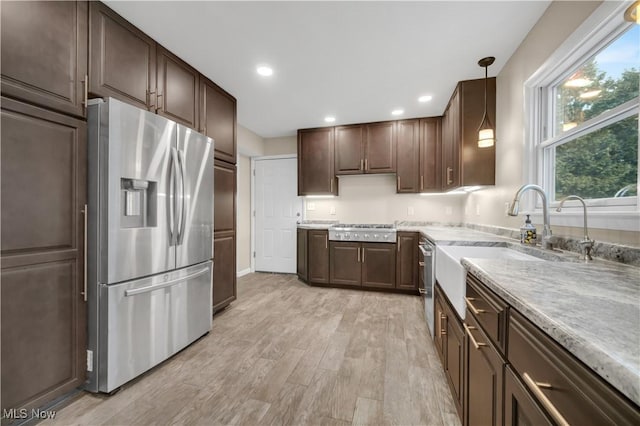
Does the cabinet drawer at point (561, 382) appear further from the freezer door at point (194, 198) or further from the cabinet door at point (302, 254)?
the cabinet door at point (302, 254)

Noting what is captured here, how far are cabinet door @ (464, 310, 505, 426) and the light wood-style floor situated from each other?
16.1 inches

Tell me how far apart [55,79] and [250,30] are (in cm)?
125

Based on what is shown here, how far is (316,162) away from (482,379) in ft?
11.6

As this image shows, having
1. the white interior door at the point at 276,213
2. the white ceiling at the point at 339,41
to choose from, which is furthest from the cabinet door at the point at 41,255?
the white interior door at the point at 276,213

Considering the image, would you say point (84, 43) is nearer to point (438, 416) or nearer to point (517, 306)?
point (517, 306)

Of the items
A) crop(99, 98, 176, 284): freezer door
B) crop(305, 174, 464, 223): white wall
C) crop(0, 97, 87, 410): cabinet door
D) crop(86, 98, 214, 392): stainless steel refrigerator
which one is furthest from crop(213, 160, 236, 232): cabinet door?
crop(305, 174, 464, 223): white wall

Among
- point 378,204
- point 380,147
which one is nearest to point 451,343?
point 378,204

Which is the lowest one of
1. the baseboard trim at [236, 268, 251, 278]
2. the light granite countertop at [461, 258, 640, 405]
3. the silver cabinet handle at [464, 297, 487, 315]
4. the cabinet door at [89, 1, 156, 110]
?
the baseboard trim at [236, 268, 251, 278]

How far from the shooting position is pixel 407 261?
3506 millimetres

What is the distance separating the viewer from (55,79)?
143 centimetres

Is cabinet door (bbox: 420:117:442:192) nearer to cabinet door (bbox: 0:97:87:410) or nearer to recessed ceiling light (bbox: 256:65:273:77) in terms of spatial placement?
recessed ceiling light (bbox: 256:65:273:77)

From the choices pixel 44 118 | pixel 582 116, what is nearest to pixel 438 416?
pixel 582 116

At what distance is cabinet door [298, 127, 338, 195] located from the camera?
4.08 meters

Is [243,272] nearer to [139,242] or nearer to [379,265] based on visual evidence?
[379,265]
